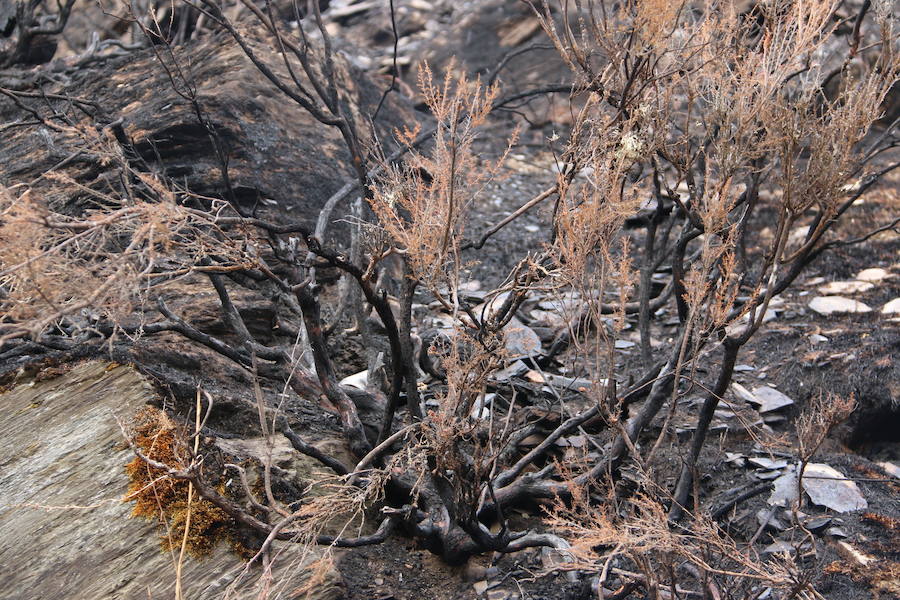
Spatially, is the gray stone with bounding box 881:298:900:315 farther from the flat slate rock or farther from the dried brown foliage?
the dried brown foliage

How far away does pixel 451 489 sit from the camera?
3377 mm

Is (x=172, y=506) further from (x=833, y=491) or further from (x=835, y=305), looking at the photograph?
(x=835, y=305)

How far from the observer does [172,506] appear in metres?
3.15

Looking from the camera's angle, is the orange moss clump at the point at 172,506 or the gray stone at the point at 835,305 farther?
the gray stone at the point at 835,305

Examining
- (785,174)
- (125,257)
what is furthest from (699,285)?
(125,257)

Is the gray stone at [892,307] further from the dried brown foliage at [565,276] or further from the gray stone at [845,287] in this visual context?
the dried brown foliage at [565,276]

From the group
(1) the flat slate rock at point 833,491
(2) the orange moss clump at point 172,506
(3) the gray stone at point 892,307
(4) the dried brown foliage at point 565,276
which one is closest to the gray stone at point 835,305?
(3) the gray stone at point 892,307

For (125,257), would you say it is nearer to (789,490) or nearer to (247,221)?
(247,221)

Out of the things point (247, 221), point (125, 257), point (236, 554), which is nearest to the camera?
point (125, 257)

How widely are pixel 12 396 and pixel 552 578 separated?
3239mm

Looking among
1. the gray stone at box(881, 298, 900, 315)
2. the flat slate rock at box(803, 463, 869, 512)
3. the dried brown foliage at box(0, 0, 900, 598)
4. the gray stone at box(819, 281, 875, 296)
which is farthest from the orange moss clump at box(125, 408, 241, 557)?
the gray stone at box(819, 281, 875, 296)

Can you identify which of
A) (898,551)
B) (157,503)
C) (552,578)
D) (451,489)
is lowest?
(898,551)

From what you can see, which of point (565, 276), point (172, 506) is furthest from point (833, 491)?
point (172, 506)

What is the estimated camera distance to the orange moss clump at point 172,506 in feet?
10.0
